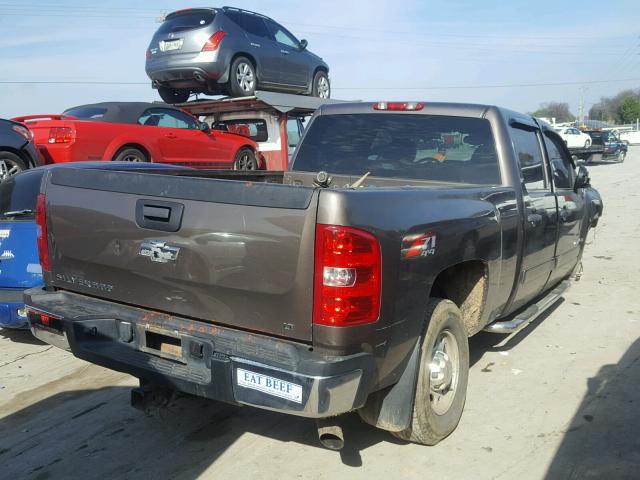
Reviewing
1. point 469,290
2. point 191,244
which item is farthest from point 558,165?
point 191,244

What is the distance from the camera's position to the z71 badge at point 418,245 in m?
2.86

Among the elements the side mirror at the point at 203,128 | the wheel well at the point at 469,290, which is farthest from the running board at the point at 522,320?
the side mirror at the point at 203,128

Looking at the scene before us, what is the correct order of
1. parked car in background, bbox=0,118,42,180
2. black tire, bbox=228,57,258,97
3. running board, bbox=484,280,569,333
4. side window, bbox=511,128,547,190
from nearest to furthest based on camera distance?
1. running board, bbox=484,280,569,333
2. side window, bbox=511,128,547,190
3. parked car in background, bbox=0,118,42,180
4. black tire, bbox=228,57,258,97

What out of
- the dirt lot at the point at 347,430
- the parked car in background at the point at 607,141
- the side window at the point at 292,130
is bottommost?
the dirt lot at the point at 347,430

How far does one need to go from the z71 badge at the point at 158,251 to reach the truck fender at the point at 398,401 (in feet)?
4.04

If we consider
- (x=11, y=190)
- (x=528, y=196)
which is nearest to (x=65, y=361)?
(x=11, y=190)

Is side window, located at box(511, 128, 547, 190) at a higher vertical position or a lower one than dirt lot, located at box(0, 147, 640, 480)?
higher

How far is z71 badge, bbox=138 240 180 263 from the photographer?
2961mm

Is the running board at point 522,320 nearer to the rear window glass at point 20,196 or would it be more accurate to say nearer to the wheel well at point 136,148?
the rear window glass at point 20,196

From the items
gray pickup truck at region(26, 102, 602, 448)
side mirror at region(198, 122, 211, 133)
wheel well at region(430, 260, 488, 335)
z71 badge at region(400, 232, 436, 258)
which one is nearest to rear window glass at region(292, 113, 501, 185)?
gray pickup truck at region(26, 102, 602, 448)

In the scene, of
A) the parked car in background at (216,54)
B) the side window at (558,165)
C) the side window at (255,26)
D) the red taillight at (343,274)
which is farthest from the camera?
the side window at (255,26)

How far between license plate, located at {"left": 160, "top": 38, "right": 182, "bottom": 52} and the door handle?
8575 millimetres

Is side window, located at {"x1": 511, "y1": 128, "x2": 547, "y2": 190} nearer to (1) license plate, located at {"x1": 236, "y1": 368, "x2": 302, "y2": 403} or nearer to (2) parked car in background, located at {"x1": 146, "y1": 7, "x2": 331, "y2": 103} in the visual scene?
(1) license plate, located at {"x1": 236, "y1": 368, "x2": 302, "y2": 403}

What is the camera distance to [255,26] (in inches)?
478
